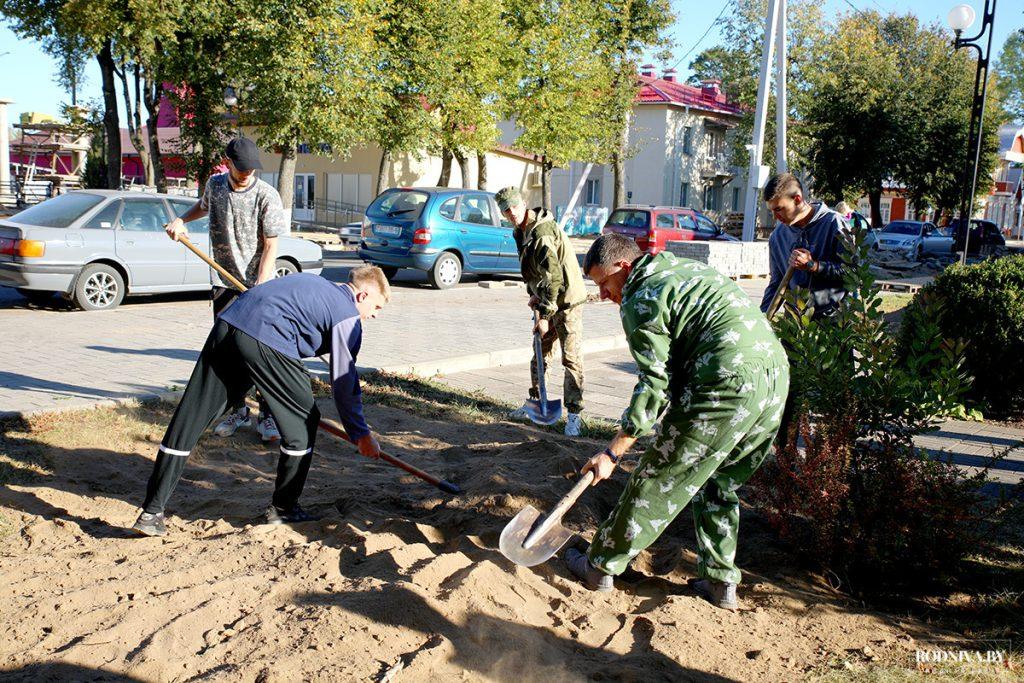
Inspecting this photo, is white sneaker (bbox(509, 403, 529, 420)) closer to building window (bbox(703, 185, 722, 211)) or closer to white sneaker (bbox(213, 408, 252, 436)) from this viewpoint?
white sneaker (bbox(213, 408, 252, 436))

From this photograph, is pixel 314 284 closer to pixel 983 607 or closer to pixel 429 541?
pixel 429 541

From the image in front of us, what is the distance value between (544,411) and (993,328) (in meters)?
4.94

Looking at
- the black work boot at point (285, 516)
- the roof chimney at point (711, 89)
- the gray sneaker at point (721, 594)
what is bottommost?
the gray sneaker at point (721, 594)

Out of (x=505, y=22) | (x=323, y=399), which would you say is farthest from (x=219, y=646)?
(x=505, y=22)

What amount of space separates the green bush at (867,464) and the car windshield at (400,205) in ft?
40.4

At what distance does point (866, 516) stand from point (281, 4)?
2158cm

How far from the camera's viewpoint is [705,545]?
13.5 feet

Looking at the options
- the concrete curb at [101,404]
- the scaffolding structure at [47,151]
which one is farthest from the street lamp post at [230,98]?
the concrete curb at [101,404]

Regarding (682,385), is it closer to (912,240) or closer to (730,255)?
(730,255)

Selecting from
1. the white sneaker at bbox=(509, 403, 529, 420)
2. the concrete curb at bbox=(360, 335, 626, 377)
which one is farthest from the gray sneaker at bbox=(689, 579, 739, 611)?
the concrete curb at bbox=(360, 335, 626, 377)

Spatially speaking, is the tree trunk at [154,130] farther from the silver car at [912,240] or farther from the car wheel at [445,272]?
the silver car at [912,240]

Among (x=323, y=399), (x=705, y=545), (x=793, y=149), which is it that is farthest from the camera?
(x=793, y=149)

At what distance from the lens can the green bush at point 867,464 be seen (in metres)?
4.29

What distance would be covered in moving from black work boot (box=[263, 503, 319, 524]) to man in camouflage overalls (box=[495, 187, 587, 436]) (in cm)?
274
